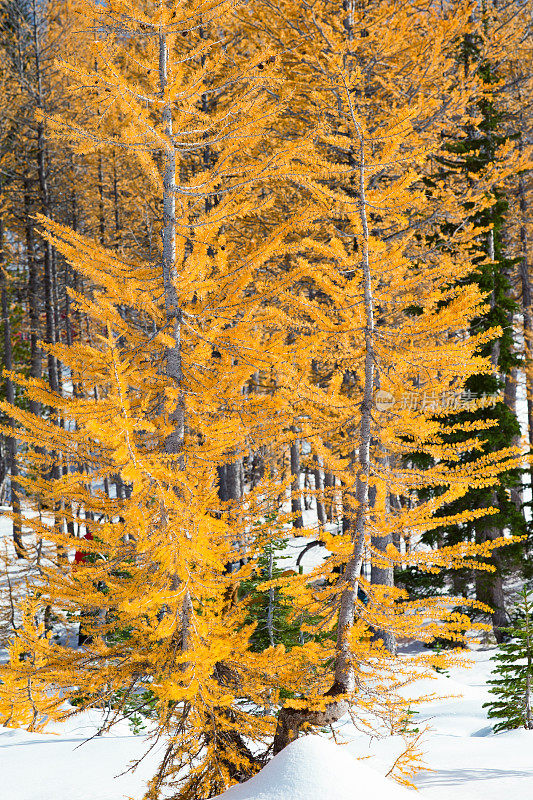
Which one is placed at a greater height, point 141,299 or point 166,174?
point 166,174

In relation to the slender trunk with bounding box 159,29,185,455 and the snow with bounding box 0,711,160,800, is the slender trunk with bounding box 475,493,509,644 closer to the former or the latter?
the snow with bounding box 0,711,160,800

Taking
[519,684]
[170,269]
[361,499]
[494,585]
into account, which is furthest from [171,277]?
[494,585]

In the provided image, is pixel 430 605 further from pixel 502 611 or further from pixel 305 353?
pixel 502 611

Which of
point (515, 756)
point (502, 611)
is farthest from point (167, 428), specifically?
point (502, 611)

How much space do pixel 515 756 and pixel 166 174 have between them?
6239 mm

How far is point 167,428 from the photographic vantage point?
15.7 feet

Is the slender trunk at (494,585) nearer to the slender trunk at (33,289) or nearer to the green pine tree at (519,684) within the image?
the green pine tree at (519,684)

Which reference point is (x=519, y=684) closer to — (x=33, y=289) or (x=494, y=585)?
(x=494, y=585)

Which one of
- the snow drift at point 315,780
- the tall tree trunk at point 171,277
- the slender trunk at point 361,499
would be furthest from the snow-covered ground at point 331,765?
the tall tree trunk at point 171,277

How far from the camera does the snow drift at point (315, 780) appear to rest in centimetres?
381

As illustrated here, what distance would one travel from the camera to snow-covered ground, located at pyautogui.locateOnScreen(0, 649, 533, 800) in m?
3.98

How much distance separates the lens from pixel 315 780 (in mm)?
3904

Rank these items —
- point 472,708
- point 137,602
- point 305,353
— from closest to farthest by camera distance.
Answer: point 137,602 → point 305,353 → point 472,708

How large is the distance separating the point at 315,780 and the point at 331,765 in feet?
0.64
